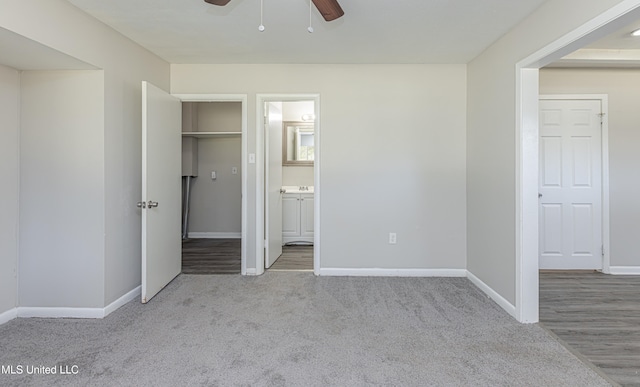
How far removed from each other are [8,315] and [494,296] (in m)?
4.02

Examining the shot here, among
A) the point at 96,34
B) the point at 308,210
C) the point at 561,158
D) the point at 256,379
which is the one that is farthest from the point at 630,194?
the point at 96,34

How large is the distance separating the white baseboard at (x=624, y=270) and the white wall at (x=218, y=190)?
17.5 feet

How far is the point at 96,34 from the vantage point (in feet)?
7.86

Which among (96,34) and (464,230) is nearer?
(96,34)

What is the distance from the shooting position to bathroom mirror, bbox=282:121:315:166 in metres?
5.31

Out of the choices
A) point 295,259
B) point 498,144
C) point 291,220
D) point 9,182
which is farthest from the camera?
point 291,220

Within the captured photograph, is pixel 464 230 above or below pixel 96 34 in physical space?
below

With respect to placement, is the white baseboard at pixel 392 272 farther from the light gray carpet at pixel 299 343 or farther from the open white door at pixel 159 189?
the open white door at pixel 159 189

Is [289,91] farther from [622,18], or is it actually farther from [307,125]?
[622,18]

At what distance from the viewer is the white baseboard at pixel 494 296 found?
250cm

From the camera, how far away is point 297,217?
16.5 ft

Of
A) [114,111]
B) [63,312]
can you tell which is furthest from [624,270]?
[63,312]

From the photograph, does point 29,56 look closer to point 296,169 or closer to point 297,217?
point 297,217

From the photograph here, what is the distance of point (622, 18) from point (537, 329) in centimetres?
204
